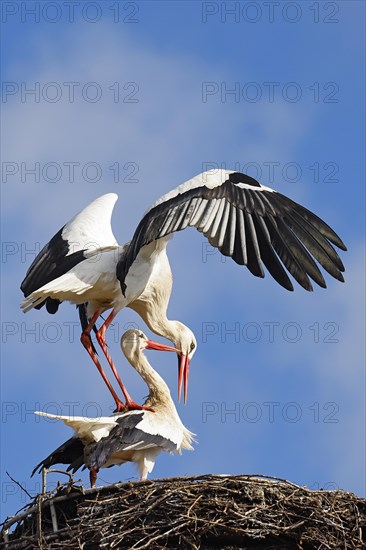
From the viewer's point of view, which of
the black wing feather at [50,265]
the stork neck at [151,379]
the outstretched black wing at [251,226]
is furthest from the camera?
the black wing feather at [50,265]

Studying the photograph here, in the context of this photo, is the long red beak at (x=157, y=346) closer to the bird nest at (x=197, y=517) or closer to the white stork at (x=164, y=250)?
the white stork at (x=164, y=250)

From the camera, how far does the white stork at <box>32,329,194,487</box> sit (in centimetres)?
1254

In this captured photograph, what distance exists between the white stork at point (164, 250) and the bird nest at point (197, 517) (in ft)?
5.62

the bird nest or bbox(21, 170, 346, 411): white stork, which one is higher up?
bbox(21, 170, 346, 411): white stork

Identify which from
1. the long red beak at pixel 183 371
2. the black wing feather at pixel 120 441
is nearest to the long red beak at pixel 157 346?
the long red beak at pixel 183 371

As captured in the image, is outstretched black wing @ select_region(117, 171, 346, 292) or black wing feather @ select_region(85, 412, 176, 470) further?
black wing feather @ select_region(85, 412, 176, 470)

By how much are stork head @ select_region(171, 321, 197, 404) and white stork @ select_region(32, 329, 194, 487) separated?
2.92ft

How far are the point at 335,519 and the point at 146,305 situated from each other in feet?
13.3

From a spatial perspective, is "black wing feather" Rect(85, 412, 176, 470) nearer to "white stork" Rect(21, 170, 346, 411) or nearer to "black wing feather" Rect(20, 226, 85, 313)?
"white stork" Rect(21, 170, 346, 411)

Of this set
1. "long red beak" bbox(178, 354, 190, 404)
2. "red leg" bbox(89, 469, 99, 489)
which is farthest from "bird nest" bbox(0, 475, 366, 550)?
"long red beak" bbox(178, 354, 190, 404)

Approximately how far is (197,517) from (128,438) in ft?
4.48

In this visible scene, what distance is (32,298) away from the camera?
13.9 m

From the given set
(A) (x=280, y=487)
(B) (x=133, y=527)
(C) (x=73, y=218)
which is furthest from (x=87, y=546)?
(C) (x=73, y=218)

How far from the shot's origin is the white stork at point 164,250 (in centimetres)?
1244
